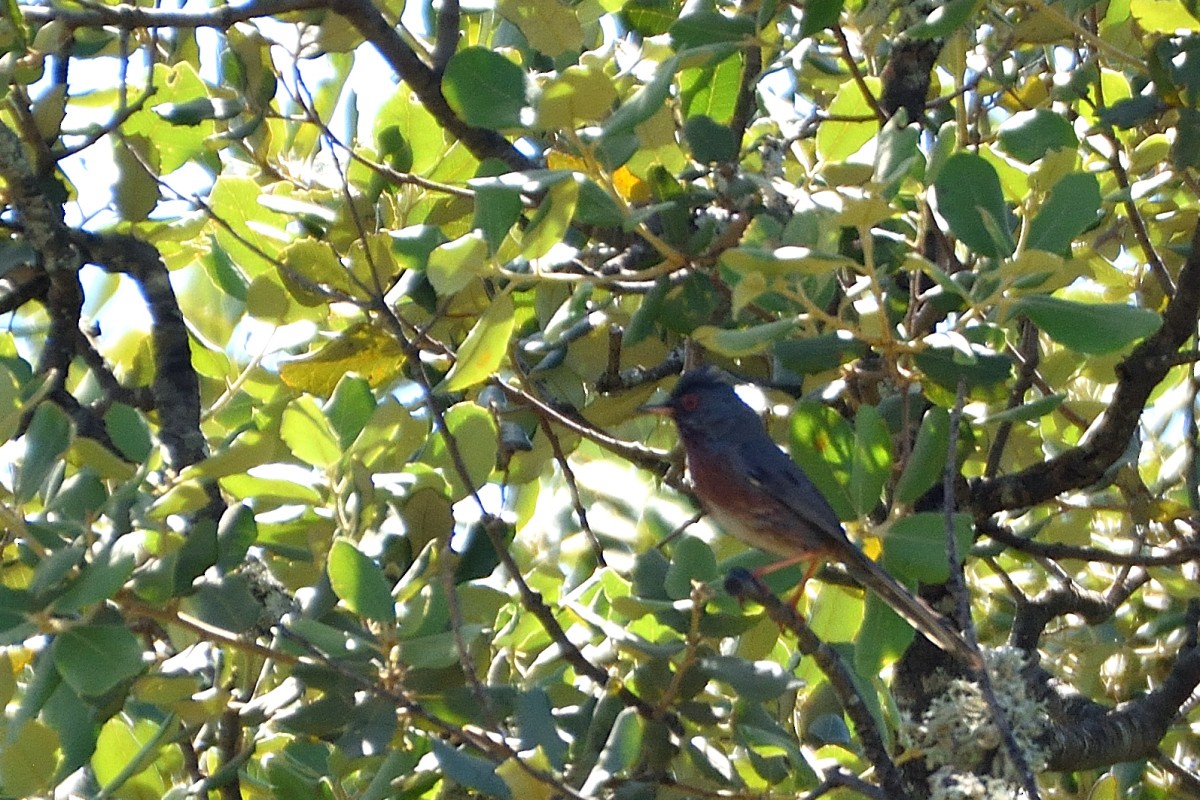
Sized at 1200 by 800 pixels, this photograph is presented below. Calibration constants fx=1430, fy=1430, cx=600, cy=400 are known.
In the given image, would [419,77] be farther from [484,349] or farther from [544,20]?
[484,349]

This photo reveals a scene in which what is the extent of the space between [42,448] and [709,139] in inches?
65.9

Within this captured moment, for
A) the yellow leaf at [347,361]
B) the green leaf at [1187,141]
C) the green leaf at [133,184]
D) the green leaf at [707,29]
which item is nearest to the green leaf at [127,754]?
the yellow leaf at [347,361]

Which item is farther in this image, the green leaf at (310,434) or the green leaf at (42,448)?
the green leaf at (310,434)

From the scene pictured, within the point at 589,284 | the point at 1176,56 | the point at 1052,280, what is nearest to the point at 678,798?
the point at 589,284

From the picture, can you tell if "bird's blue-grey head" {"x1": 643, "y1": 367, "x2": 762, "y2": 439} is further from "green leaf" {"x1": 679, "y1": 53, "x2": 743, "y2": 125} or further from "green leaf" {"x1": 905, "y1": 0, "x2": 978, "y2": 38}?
"green leaf" {"x1": 905, "y1": 0, "x2": 978, "y2": 38}

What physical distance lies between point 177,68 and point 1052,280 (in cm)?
253

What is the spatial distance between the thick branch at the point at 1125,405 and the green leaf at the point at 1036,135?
57 centimetres

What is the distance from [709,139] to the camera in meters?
3.46

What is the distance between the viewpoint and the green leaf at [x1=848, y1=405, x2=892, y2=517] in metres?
3.06

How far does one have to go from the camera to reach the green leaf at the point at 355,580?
2.63 metres

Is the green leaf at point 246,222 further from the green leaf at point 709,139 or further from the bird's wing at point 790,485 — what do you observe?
the bird's wing at point 790,485

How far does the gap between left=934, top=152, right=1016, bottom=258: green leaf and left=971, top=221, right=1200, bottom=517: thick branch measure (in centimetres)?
101

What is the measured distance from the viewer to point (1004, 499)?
12.6ft

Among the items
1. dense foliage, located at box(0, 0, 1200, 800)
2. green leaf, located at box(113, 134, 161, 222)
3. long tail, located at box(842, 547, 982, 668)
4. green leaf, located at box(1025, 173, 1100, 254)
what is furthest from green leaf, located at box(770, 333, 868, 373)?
green leaf, located at box(113, 134, 161, 222)
